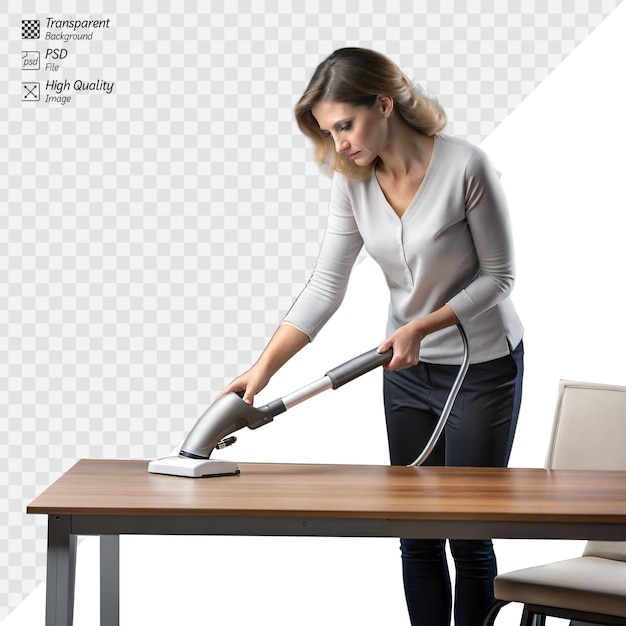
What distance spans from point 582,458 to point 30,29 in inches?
91.8

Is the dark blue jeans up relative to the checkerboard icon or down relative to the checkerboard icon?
down

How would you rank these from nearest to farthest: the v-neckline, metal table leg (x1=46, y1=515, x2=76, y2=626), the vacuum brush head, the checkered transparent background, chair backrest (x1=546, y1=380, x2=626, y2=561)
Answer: metal table leg (x1=46, y1=515, x2=76, y2=626)
the vacuum brush head
the v-neckline
chair backrest (x1=546, y1=380, x2=626, y2=561)
the checkered transparent background

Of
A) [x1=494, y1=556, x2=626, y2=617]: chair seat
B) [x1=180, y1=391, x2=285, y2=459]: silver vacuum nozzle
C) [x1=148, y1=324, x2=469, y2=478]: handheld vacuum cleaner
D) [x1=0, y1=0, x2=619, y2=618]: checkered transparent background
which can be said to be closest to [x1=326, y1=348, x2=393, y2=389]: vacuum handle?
[x1=148, y1=324, x2=469, y2=478]: handheld vacuum cleaner

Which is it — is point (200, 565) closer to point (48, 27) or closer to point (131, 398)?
point (131, 398)

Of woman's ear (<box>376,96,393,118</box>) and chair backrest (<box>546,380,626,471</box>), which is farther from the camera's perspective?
chair backrest (<box>546,380,626,471</box>)

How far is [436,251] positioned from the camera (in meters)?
2.10

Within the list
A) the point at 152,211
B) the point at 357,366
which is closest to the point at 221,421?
the point at 357,366

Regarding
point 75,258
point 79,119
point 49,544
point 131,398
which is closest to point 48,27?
point 79,119

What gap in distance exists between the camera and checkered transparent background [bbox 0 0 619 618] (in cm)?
335

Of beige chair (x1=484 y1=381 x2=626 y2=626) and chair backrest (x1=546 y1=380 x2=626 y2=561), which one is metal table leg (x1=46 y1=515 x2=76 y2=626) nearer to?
beige chair (x1=484 y1=381 x2=626 y2=626)

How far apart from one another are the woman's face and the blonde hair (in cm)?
1

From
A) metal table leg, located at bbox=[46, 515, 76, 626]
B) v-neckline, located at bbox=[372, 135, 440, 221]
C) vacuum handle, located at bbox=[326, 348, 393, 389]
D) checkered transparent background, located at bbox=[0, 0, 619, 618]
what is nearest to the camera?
metal table leg, located at bbox=[46, 515, 76, 626]

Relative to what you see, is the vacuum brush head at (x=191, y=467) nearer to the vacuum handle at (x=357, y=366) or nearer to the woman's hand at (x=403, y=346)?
the vacuum handle at (x=357, y=366)

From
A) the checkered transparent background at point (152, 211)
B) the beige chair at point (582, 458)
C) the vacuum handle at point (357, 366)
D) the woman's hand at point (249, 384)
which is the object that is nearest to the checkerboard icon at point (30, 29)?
the checkered transparent background at point (152, 211)
